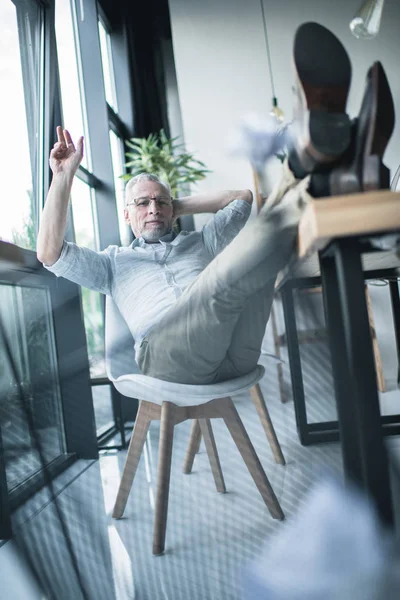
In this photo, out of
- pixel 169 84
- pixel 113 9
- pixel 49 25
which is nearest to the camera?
pixel 49 25

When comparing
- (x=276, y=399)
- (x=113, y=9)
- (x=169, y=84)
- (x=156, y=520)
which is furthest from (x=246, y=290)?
(x=113, y=9)

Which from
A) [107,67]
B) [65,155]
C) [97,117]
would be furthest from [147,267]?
[107,67]

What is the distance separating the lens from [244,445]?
1.02 meters

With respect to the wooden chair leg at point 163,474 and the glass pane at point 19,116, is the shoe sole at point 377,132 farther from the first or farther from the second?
the glass pane at point 19,116

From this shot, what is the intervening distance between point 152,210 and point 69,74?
1067 mm

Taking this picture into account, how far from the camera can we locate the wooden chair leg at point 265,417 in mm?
972

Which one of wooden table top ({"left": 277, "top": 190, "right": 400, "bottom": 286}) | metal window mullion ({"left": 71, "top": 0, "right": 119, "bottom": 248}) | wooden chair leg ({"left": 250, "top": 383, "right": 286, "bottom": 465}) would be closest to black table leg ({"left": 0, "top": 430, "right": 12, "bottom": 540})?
wooden chair leg ({"left": 250, "top": 383, "right": 286, "bottom": 465})

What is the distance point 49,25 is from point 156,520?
4.69 ft

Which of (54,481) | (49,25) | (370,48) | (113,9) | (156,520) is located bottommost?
(156,520)

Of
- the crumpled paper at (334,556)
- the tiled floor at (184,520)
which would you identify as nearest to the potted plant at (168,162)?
the tiled floor at (184,520)

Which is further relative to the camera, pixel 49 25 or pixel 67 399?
pixel 49 25

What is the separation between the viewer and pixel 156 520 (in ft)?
3.30

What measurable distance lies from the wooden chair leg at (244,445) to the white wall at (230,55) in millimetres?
481

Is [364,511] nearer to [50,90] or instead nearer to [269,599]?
[269,599]
